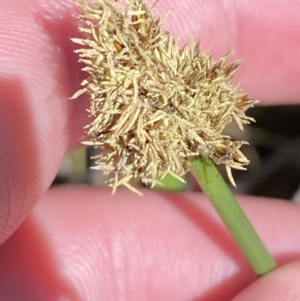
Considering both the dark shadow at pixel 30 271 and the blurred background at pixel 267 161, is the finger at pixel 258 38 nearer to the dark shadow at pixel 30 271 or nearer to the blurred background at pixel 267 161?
the blurred background at pixel 267 161

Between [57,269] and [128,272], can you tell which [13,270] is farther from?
[128,272]

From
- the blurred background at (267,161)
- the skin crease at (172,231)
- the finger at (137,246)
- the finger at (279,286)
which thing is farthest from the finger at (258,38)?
the finger at (279,286)

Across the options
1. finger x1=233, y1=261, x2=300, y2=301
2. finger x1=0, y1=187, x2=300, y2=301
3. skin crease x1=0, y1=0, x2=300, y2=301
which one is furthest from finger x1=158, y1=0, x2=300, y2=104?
finger x1=233, y1=261, x2=300, y2=301

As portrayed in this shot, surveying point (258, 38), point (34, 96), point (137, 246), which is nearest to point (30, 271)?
point (137, 246)

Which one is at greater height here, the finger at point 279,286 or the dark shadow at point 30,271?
the finger at point 279,286

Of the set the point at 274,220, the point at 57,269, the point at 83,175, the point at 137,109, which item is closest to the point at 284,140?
the point at 274,220

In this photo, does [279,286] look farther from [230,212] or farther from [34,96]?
[34,96]

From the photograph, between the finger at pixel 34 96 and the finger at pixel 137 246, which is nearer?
the finger at pixel 34 96

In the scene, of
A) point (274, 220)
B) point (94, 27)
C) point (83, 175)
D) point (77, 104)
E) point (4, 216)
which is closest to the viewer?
point (94, 27)
